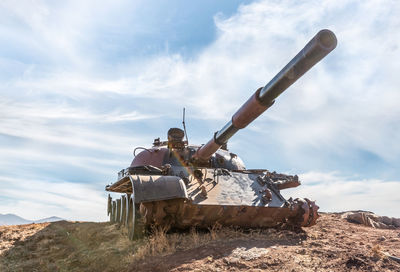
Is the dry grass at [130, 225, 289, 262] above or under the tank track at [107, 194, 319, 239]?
under

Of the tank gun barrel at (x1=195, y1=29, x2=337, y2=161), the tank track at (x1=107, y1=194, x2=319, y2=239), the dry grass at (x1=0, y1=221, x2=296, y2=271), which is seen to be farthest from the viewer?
the tank track at (x1=107, y1=194, x2=319, y2=239)

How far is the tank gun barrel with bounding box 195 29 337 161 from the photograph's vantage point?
→ 4508mm

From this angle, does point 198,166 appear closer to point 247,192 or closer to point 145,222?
point 247,192

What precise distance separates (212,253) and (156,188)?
1851mm

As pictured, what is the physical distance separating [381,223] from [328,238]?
6678 mm

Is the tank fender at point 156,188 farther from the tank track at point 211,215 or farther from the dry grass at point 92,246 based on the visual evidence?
the dry grass at point 92,246

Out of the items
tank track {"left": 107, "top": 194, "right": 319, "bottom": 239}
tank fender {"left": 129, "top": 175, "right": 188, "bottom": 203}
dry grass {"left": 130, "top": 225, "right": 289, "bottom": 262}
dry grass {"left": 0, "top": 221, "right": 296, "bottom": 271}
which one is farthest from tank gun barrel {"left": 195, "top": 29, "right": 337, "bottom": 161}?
dry grass {"left": 0, "top": 221, "right": 296, "bottom": 271}

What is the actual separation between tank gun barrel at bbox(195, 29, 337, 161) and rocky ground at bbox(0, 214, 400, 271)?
7.61ft

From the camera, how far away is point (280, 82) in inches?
210

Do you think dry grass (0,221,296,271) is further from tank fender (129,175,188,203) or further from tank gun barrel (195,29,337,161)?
tank gun barrel (195,29,337,161)

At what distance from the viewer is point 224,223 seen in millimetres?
8008

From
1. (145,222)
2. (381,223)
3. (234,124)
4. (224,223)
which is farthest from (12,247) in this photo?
(381,223)

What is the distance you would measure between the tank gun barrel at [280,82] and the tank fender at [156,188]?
1.43 m

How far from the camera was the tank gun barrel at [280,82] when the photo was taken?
4508mm
